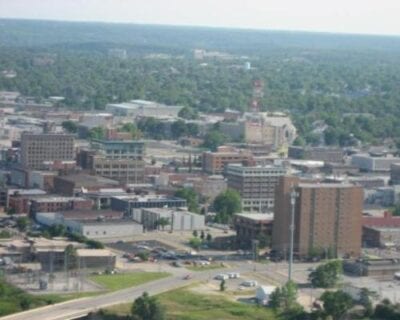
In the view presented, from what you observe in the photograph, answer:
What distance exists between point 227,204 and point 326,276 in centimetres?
623

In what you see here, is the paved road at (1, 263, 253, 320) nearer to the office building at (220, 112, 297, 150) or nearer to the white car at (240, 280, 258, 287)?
the white car at (240, 280, 258, 287)

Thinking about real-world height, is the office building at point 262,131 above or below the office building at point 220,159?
below

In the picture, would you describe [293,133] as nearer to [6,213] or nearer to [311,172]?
[311,172]

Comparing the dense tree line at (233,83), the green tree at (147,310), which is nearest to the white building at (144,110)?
the dense tree line at (233,83)

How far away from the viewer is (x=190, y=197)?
24.5m

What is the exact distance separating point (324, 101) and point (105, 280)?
1120 inches

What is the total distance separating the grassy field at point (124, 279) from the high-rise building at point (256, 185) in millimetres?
6779

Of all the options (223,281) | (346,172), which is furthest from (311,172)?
(223,281)

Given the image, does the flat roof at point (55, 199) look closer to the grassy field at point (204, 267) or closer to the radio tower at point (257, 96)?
the grassy field at point (204, 267)

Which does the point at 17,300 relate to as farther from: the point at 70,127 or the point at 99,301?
the point at 70,127

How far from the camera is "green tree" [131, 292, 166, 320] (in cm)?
1548

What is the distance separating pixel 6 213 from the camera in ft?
77.8

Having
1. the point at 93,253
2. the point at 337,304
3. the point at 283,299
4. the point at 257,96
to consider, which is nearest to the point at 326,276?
the point at 283,299

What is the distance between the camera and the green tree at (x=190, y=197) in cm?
2408
